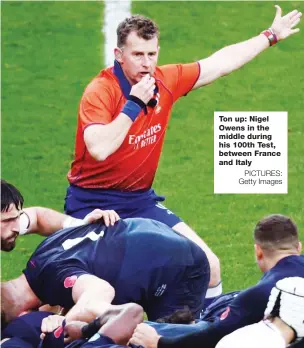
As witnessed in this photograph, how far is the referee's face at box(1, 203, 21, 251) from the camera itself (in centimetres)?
976

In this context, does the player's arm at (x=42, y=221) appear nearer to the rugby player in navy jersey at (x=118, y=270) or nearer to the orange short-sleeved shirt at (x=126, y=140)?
the orange short-sleeved shirt at (x=126, y=140)

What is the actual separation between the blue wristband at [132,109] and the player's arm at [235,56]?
1.12 m

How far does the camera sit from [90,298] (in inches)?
356

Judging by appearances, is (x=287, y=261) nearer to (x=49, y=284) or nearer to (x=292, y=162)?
(x=49, y=284)

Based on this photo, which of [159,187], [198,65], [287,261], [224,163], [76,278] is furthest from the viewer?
[159,187]

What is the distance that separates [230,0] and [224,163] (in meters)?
5.38

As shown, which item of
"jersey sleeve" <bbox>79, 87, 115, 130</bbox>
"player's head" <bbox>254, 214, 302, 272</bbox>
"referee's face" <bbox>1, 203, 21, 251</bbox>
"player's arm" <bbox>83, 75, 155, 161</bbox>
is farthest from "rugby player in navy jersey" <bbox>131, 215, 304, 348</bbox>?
"jersey sleeve" <bbox>79, 87, 115, 130</bbox>

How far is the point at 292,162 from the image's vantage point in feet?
47.6

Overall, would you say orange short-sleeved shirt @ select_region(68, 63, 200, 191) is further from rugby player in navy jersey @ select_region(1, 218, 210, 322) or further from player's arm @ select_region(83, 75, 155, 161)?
rugby player in navy jersey @ select_region(1, 218, 210, 322)

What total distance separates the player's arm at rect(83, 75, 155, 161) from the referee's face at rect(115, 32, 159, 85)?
308 mm

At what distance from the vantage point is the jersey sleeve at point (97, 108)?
34.7 feet

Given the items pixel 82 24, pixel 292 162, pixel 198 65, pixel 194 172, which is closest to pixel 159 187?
pixel 194 172

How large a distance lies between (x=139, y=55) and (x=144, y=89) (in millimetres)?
400
